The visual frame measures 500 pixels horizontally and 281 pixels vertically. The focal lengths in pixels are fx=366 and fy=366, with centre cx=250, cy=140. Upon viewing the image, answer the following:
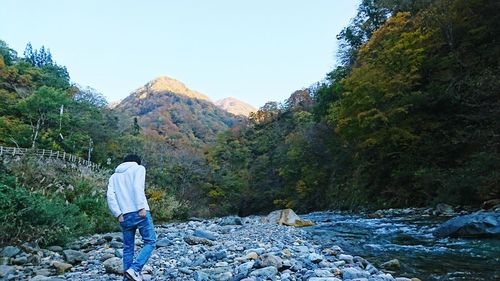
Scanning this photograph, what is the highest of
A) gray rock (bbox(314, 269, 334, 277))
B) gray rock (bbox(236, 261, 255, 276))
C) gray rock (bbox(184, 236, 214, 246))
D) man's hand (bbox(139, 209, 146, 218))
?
man's hand (bbox(139, 209, 146, 218))

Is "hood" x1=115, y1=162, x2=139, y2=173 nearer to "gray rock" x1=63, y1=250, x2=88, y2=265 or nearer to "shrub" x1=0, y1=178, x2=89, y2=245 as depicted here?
"gray rock" x1=63, y1=250, x2=88, y2=265

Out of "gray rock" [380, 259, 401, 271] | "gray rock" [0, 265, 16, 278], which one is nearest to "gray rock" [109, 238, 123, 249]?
"gray rock" [0, 265, 16, 278]

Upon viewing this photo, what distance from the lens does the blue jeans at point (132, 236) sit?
4.10 m

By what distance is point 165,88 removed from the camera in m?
123

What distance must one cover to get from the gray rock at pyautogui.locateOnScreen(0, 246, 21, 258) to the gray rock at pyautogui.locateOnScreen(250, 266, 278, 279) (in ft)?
14.8

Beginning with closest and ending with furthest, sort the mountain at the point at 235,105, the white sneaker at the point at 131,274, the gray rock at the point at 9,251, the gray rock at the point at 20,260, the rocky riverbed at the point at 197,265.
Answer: the white sneaker at the point at 131,274
the rocky riverbed at the point at 197,265
the gray rock at the point at 20,260
the gray rock at the point at 9,251
the mountain at the point at 235,105

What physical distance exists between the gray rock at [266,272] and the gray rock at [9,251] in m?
4.53

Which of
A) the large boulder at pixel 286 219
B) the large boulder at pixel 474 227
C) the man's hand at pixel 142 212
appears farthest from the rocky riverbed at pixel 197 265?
the large boulder at pixel 286 219

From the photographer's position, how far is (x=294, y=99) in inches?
2384

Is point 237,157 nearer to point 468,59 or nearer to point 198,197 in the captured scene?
point 198,197

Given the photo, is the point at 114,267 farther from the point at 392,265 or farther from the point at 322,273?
the point at 392,265

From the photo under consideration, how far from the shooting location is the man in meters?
4.06

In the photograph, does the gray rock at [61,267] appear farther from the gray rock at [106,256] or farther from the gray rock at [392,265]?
the gray rock at [392,265]

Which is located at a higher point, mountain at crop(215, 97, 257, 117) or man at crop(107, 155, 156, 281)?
mountain at crop(215, 97, 257, 117)
